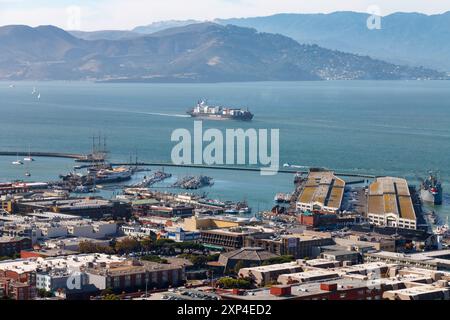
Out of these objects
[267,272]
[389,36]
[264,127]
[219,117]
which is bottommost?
[267,272]

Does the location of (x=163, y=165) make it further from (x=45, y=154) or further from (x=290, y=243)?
(x=290, y=243)

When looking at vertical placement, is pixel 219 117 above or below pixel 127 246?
above

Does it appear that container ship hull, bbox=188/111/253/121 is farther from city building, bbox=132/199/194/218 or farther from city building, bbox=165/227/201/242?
city building, bbox=165/227/201/242

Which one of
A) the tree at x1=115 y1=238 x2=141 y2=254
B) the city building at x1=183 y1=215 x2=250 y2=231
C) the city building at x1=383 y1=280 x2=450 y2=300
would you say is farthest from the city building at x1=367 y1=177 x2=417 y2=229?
the city building at x1=383 y1=280 x2=450 y2=300

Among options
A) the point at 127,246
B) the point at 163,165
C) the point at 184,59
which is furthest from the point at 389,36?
the point at 127,246

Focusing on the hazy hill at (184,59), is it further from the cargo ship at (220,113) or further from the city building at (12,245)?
the city building at (12,245)
